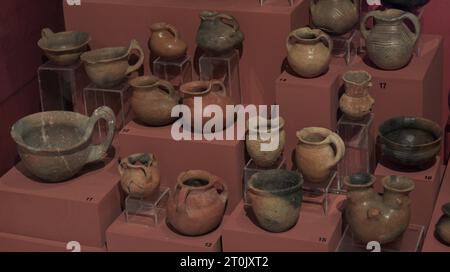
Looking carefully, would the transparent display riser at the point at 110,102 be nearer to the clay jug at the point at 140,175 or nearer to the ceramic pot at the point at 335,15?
the clay jug at the point at 140,175

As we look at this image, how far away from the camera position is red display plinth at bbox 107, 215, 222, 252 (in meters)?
4.19

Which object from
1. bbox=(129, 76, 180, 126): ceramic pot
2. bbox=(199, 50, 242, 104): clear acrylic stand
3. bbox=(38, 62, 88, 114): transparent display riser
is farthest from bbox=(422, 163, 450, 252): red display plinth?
bbox=(38, 62, 88, 114): transparent display riser

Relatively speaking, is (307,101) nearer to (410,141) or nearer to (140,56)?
(410,141)

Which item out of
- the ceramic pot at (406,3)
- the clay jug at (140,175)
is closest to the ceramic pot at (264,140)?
the clay jug at (140,175)

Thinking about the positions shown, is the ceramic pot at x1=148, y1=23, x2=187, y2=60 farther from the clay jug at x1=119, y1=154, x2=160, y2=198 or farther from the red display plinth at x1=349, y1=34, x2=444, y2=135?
the red display plinth at x1=349, y1=34, x2=444, y2=135

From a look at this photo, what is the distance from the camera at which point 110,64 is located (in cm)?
475

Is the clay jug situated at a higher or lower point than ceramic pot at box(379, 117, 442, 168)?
lower

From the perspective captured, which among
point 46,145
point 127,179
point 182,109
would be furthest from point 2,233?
point 182,109

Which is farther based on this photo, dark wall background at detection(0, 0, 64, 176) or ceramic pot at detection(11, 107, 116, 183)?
dark wall background at detection(0, 0, 64, 176)

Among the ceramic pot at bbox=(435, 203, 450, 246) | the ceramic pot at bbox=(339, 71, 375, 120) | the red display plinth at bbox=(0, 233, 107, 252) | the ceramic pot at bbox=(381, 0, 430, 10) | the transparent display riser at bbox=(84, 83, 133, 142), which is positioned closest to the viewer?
the ceramic pot at bbox=(435, 203, 450, 246)

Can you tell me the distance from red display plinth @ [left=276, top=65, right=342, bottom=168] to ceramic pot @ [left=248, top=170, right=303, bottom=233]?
40 cm

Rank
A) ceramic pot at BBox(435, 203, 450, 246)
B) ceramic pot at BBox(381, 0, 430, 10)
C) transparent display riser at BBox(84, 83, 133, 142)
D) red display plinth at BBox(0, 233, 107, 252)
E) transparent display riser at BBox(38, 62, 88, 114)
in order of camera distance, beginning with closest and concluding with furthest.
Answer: ceramic pot at BBox(435, 203, 450, 246) < red display plinth at BBox(0, 233, 107, 252) < ceramic pot at BBox(381, 0, 430, 10) < transparent display riser at BBox(84, 83, 133, 142) < transparent display riser at BBox(38, 62, 88, 114)

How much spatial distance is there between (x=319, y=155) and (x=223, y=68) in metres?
0.83

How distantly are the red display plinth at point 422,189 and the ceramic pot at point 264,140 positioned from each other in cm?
48
